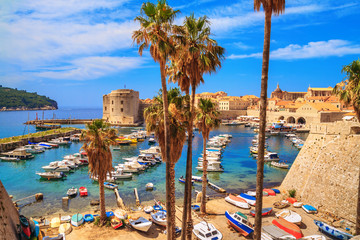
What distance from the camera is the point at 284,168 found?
35.3m

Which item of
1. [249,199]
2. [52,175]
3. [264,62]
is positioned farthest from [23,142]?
[264,62]

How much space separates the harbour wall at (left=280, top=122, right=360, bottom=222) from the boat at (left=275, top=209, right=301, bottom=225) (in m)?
2.68

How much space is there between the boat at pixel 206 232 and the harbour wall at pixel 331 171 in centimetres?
850

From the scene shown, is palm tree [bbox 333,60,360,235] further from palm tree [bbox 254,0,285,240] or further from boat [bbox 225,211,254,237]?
palm tree [bbox 254,0,285,240]

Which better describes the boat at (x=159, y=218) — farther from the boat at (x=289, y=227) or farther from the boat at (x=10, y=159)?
the boat at (x=10, y=159)

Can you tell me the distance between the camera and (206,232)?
44.3 ft

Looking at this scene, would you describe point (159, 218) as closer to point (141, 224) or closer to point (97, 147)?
point (141, 224)

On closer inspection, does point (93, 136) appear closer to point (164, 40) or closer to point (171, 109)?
point (171, 109)

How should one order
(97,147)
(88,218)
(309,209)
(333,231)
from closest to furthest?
(333,231) → (97,147) → (88,218) → (309,209)

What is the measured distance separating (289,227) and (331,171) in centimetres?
625

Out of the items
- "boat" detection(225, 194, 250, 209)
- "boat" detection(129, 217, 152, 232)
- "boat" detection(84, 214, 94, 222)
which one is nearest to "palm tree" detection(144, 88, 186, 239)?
"boat" detection(129, 217, 152, 232)

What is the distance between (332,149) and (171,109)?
1459 centimetres

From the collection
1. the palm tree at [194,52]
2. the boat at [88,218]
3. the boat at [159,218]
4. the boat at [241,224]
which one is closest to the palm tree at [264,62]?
the palm tree at [194,52]

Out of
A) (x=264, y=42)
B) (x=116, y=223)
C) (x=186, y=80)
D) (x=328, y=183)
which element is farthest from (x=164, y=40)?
(x=328, y=183)
